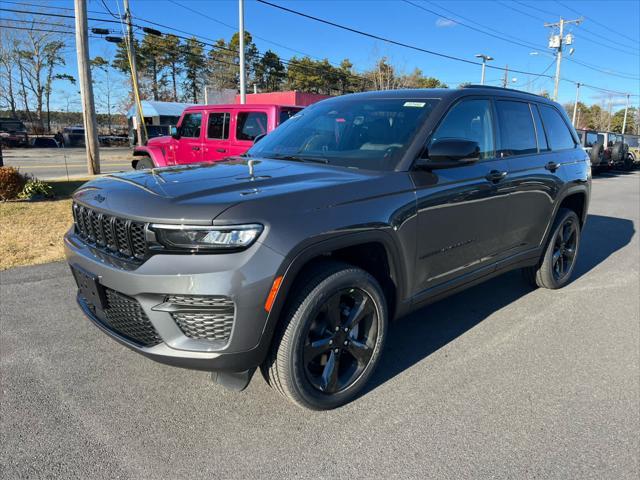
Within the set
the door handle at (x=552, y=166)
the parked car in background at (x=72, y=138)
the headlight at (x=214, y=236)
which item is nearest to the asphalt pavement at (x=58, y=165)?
the headlight at (x=214, y=236)

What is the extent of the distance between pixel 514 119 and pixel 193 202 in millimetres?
2975

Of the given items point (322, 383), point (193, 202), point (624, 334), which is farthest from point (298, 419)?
point (624, 334)

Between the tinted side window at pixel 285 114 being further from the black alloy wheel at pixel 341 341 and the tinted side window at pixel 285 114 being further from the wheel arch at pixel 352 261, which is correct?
the black alloy wheel at pixel 341 341

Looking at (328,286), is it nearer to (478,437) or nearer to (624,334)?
(478,437)

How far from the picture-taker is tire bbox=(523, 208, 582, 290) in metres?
4.57

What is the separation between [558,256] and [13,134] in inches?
1576

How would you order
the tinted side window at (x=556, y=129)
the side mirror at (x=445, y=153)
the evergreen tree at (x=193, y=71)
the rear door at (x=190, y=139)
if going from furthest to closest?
the evergreen tree at (x=193, y=71) → the rear door at (x=190, y=139) → the tinted side window at (x=556, y=129) → the side mirror at (x=445, y=153)

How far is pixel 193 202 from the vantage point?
2.19 m

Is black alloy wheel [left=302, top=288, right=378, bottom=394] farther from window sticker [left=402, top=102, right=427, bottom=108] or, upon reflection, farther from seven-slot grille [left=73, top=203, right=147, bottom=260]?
window sticker [left=402, top=102, right=427, bottom=108]

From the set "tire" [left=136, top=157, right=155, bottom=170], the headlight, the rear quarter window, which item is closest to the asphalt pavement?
"tire" [left=136, top=157, right=155, bottom=170]

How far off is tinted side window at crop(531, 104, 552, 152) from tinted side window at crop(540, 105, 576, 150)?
11 cm

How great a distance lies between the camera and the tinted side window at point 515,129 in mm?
3754

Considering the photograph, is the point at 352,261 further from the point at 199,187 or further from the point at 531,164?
the point at 531,164

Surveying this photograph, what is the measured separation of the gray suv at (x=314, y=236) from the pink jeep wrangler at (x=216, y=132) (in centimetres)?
480
